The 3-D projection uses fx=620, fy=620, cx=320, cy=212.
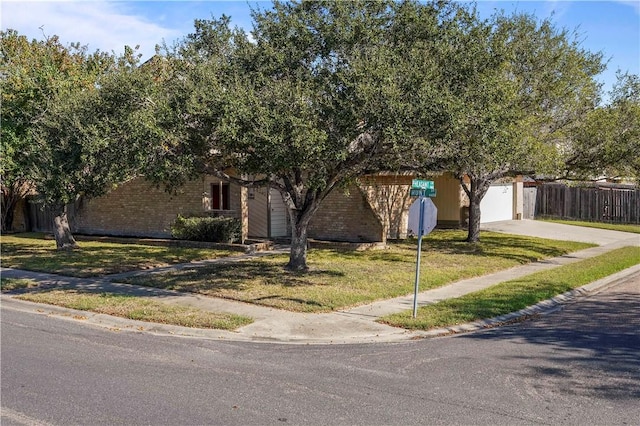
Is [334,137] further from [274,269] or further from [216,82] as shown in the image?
[274,269]

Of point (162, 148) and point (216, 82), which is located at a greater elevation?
point (216, 82)

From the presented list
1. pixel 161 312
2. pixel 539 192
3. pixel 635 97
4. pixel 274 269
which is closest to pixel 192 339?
pixel 161 312

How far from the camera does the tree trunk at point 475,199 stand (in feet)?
68.5

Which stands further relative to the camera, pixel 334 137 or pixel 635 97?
pixel 635 97

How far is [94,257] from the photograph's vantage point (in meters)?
18.4

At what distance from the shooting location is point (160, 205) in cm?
2423

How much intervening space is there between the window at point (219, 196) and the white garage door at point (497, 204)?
1220 centimetres

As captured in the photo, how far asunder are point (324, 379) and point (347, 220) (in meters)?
14.9

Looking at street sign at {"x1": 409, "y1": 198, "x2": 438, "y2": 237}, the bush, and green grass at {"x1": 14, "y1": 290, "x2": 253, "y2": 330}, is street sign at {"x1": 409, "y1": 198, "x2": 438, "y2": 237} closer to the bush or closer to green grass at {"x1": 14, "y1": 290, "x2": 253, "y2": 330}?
green grass at {"x1": 14, "y1": 290, "x2": 253, "y2": 330}

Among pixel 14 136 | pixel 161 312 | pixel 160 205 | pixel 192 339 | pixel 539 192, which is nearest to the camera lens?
pixel 192 339

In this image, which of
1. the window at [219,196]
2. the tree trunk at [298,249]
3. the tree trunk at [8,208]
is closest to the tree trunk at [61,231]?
the window at [219,196]

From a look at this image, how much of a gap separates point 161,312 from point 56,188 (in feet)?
17.5

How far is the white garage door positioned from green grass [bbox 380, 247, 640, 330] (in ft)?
35.7

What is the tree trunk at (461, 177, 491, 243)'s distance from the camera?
20.9 meters
